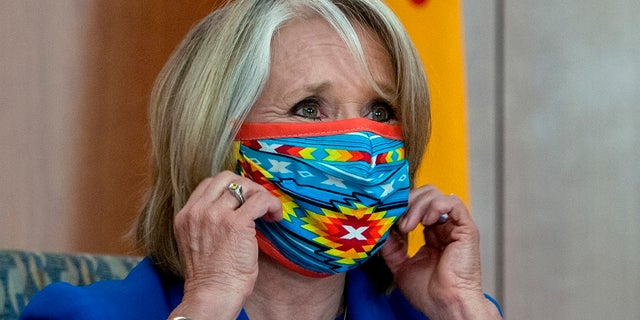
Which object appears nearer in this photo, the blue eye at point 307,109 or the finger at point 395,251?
the blue eye at point 307,109

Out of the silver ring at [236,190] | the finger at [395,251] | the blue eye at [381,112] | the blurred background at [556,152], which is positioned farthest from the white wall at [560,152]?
the silver ring at [236,190]

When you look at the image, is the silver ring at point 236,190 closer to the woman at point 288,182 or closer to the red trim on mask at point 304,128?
the woman at point 288,182

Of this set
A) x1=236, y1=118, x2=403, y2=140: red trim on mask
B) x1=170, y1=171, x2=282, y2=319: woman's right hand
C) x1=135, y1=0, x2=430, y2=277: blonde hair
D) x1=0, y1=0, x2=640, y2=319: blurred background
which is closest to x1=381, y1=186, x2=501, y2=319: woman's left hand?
x1=135, y1=0, x2=430, y2=277: blonde hair

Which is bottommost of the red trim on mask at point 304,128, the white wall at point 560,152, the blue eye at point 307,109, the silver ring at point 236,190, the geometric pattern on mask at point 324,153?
the white wall at point 560,152

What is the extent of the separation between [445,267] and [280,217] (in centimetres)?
44

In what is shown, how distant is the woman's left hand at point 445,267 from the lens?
2.33m

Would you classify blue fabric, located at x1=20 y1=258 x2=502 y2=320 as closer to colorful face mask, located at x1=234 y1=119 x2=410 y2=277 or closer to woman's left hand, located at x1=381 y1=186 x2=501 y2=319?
woman's left hand, located at x1=381 y1=186 x2=501 y2=319

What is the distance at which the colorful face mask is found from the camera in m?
2.11

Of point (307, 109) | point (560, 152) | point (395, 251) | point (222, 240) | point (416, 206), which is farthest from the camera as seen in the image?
point (560, 152)

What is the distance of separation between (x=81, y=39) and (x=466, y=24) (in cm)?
136

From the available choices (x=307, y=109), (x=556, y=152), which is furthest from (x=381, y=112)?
(x=556, y=152)

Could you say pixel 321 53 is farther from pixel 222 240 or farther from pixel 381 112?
pixel 222 240

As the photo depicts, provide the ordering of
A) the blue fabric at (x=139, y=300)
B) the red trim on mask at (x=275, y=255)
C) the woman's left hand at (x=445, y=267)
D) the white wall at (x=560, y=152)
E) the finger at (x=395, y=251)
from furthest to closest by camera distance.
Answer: the white wall at (x=560, y=152) < the finger at (x=395, y=251) < the woman's left hand at (x=445, y=267) < the red trim on mask at (x=275, y=255) < the blue fabric at (x=139, y=300)

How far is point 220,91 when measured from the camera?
2199 millimetres
